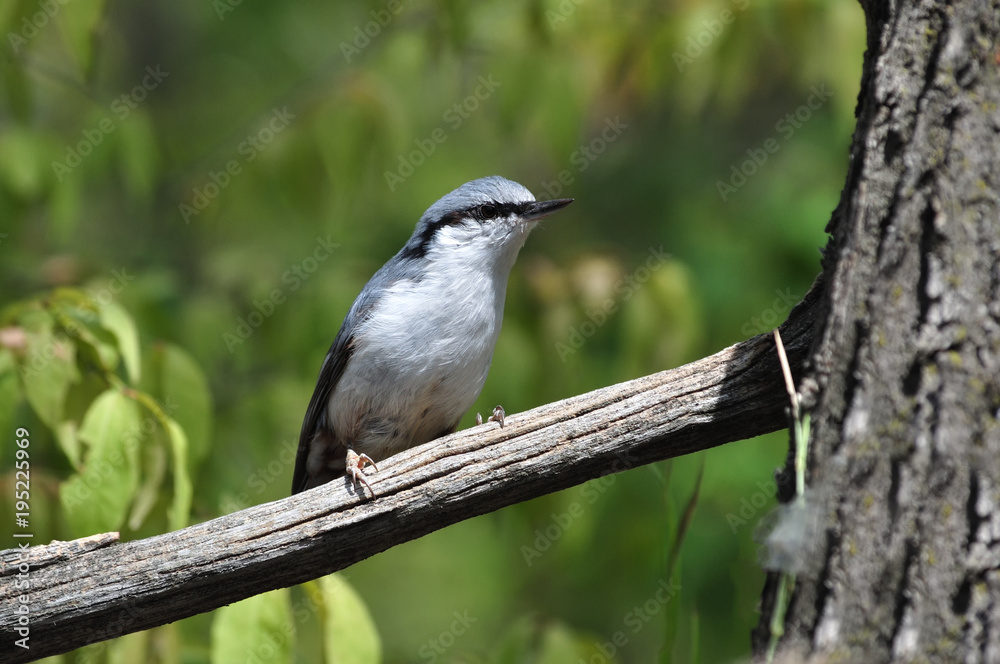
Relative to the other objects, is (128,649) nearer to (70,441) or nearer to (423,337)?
(70,441)

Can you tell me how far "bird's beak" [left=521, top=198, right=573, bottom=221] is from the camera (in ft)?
10.4

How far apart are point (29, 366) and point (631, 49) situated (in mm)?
3067

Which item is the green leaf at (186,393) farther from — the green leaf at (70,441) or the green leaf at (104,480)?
the green leaf at (104,480)

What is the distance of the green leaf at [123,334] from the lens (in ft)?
7.81

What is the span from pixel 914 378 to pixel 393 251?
144 inches

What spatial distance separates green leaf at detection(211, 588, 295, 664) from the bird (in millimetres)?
872

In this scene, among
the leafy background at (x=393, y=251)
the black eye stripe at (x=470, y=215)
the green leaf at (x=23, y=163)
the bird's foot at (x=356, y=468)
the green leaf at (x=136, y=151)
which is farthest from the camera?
the green leaf at (x=136, y=151)

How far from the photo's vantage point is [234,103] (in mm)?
5641

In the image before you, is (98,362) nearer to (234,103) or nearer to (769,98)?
(234,103)

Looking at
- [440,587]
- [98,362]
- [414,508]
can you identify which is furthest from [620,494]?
[440,587]

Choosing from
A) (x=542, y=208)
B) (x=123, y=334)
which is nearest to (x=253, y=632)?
(x=123, y=334)

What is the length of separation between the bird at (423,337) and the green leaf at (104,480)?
926mm

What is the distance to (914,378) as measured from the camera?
4.29 ft

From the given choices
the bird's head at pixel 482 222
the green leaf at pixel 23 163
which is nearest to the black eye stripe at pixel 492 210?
the bird's head at pixel 482 222
